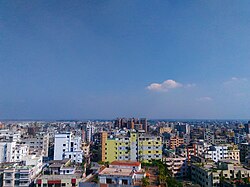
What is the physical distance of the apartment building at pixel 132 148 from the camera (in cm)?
2916

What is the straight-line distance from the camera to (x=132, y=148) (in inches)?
1155

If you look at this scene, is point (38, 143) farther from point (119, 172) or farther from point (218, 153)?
point (218, 153)

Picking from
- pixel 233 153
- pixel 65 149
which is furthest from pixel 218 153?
pixel 65 149

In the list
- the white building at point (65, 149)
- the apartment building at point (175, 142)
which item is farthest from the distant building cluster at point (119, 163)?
the apartment building at point (175, 142)

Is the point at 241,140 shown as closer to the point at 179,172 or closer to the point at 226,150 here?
the point at 226,150

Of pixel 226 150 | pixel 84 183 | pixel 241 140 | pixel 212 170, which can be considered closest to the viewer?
pixel 84 183

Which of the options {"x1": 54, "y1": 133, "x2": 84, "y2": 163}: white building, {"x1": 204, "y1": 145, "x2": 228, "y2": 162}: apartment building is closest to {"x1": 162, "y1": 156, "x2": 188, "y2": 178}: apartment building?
{"x1": 204, "y1": 145, "x2": 228, "y2": 162}: apartment building

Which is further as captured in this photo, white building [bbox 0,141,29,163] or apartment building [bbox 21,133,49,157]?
apartment building [bbox 21,133,49,157]

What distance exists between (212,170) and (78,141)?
61.1ft

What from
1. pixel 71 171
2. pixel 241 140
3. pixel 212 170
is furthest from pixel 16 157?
pixel 241 140

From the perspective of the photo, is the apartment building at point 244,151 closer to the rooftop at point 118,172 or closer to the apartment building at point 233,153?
the apartment building at point 233,153

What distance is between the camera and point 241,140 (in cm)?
4512

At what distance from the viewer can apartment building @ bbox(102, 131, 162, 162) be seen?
29.2 meters

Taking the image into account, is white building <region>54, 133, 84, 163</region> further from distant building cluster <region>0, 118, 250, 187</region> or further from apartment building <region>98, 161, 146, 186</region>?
apartment building <region>98, 161, 146, 186</region>
